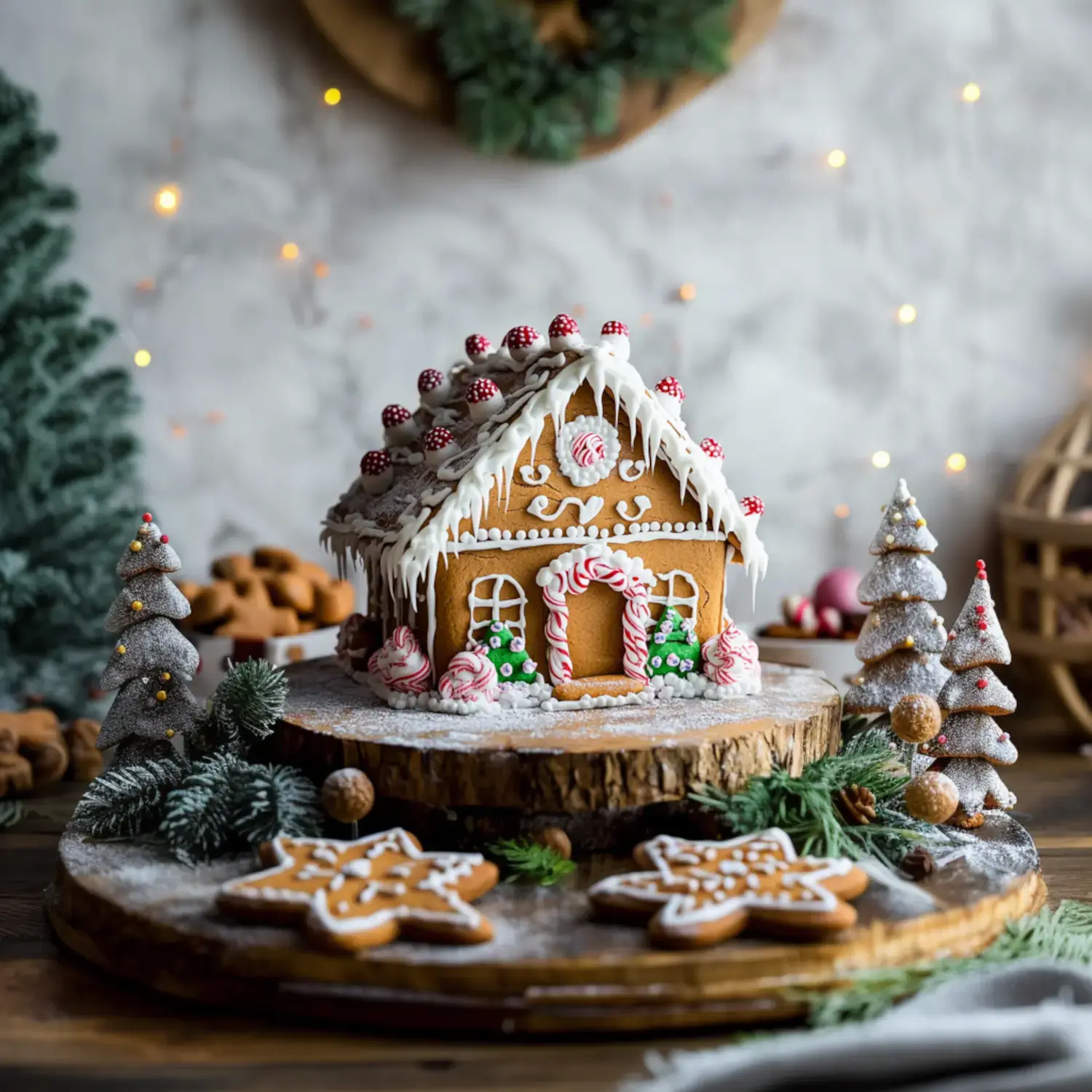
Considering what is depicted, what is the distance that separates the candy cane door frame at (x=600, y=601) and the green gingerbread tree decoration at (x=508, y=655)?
42 mm

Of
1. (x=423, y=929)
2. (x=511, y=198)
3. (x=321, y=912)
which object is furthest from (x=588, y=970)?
(x=511, y=198)

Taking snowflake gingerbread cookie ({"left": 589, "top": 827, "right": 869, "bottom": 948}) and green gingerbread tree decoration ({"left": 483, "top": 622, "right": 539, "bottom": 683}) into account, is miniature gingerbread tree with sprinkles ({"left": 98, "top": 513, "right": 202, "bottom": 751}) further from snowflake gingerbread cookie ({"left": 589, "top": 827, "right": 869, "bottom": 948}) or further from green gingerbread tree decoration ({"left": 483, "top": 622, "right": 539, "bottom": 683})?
snowflake gingerbread cookie ({"left": 589, "top": 827, "right": 869, "bottom": 948})

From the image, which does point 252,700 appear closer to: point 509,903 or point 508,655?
point 508,655

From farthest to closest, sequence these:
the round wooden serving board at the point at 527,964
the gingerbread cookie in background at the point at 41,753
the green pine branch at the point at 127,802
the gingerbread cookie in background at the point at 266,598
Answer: the gingerbread cookie in background at the point at 266,598 < the gingerbread cookie in background at the point at 41,753 < the green pine branch at the point at 127,802 < the round wooden serving board at the point at 527,964

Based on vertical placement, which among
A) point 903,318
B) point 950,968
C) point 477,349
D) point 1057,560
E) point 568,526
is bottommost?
point 950,968

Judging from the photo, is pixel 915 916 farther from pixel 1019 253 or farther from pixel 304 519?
pixel 1019 253

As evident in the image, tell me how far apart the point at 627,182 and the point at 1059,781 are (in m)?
2.10

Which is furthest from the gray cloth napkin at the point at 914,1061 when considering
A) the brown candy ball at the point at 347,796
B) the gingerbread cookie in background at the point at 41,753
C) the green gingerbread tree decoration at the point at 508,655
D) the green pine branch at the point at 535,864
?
the gingerbread cookie in background at the point at 41,753

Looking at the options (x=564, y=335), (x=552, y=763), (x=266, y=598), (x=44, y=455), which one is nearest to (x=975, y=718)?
(x=552, y=763)

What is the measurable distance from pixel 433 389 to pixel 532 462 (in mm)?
543

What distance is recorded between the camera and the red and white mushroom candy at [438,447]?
2520 mm

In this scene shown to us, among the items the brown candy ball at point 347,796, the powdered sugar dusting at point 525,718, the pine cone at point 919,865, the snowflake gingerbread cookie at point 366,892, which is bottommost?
the pine cone at point 919,865

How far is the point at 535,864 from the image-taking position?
80.8 inches

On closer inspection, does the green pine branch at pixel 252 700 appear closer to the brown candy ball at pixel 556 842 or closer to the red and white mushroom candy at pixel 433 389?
the brown candy ball at pixel 556 842
